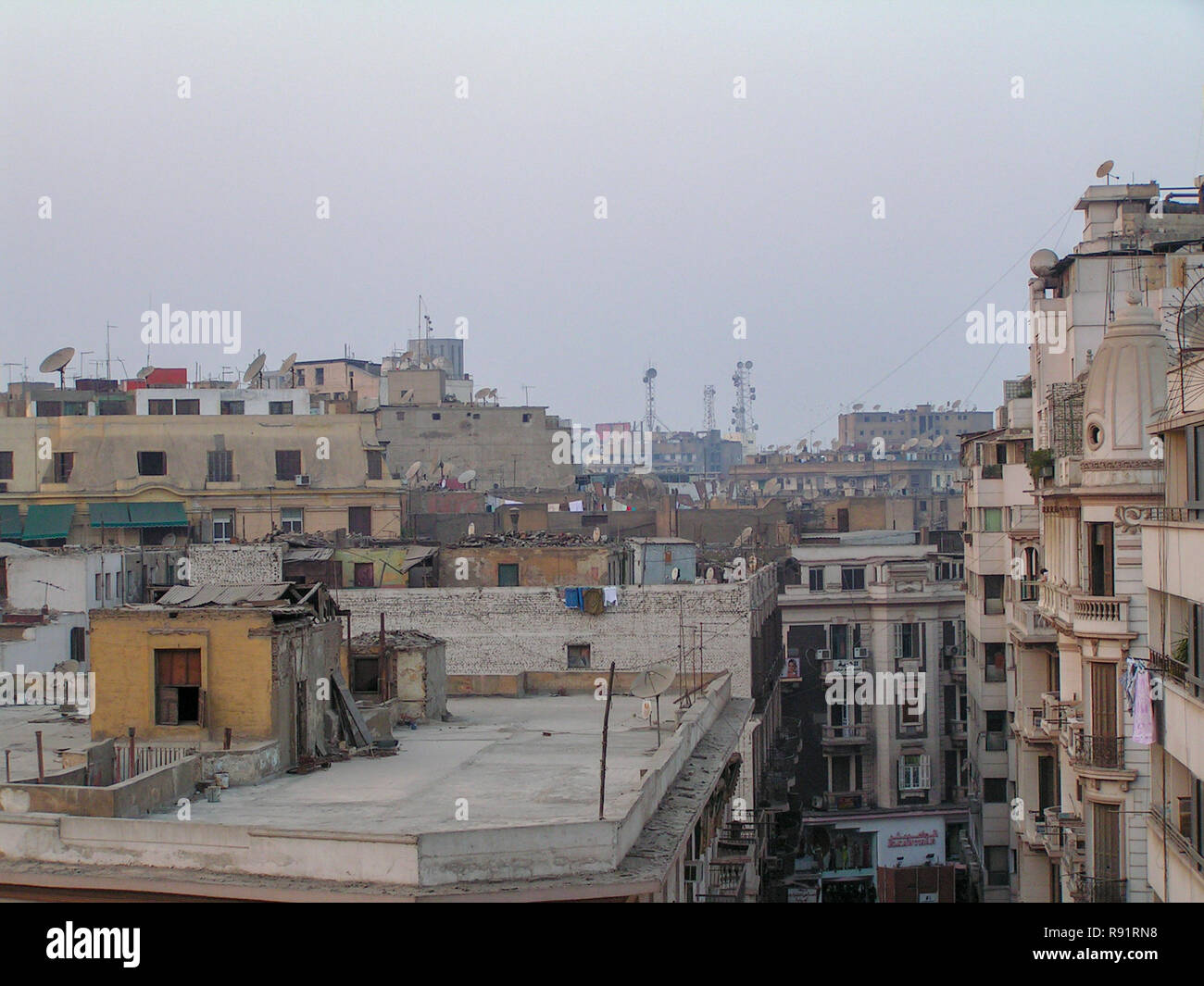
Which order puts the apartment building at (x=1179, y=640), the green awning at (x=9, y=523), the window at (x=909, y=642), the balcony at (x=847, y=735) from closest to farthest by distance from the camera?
the apartment building at (x=1179, y=640) < the balcony at (x=847, y=735) < the window at (x=909, y=642) < the green awning at (x=9, y=523)

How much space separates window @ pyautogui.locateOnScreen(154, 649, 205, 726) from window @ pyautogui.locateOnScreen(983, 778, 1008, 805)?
2206 centimetres

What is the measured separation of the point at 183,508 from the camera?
5406 cm

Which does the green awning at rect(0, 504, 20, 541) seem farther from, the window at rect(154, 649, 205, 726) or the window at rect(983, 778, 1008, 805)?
the window at rect(983, 778, 1008, 805)

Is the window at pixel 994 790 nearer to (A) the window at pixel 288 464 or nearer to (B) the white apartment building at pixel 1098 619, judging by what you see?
(B) the white apartment building at pixel 1098 619

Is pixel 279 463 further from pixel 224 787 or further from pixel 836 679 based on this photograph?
pixel 224 787

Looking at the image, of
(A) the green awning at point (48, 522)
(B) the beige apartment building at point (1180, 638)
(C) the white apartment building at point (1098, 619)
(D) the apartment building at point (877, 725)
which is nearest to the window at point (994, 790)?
(D) the apartment building at point (877, 725)

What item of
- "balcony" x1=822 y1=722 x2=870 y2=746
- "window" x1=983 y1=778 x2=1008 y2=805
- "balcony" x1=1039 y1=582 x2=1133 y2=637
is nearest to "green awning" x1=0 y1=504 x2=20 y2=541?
"balcony" x1=822 y1=722 x2=870 y2=746

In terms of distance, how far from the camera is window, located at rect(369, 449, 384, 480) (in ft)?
188

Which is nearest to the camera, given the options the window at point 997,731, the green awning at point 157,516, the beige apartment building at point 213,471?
the window at point 997,731

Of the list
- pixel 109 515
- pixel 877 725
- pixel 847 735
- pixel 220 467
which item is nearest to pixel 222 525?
pixel 220 467

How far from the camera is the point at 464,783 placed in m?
20.7

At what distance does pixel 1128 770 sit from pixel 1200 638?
637 centimetres

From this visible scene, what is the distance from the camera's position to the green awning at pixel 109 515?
52719 mm

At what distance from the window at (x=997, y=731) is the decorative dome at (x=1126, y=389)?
1952 cm
